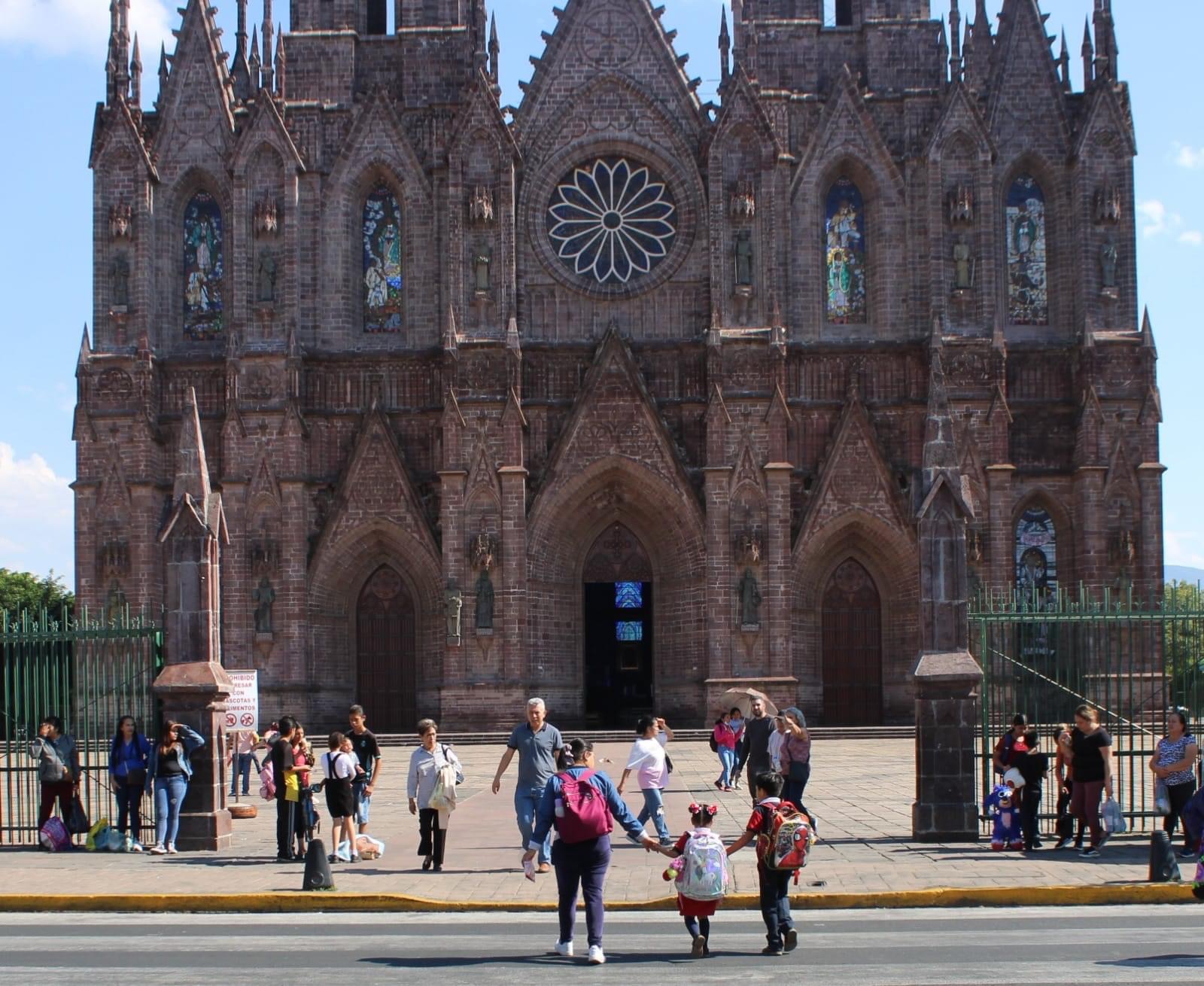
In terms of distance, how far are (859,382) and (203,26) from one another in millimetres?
16698

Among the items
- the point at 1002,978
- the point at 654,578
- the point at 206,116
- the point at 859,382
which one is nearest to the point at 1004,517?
the point at 859,382

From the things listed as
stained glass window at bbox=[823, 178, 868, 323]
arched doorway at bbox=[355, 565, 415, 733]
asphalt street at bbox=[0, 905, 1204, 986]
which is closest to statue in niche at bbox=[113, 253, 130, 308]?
arched doorway at bbox=[355, 565, 415, 733]

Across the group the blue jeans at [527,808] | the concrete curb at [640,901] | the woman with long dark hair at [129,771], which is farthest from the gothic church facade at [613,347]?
the concrete curb at [640,901]

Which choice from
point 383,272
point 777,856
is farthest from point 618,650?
point 777,856

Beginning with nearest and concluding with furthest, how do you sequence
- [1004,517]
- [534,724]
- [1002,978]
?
[1002,978], [534,724], [1004,517]

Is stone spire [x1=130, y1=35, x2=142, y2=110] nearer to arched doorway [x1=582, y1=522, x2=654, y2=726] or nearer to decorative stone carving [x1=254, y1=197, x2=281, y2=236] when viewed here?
decorative stone carving [x1=254, y1=197, x2=281, y2=236]

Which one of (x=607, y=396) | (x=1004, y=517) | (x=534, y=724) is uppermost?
(x=607, y=396)

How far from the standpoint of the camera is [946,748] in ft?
59.9

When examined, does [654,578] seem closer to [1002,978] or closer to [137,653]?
[137,653]

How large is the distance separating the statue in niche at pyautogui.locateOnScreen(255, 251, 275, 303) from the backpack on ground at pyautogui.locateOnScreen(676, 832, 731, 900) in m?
28.3

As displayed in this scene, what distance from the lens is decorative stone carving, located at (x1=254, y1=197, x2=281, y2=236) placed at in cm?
3844

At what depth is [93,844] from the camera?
1870cm

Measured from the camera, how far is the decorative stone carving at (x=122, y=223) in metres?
38.8

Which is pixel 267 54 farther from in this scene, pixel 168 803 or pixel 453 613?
pixel 168 803
